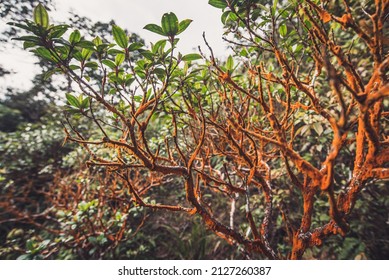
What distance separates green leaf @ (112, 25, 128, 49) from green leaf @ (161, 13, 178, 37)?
6.7 inches

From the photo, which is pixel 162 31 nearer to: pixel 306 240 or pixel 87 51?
pixel 87 51

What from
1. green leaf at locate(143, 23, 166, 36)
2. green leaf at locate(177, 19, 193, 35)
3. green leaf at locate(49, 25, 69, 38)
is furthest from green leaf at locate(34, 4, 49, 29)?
green leaf at locate(177, 19, 193, 35)

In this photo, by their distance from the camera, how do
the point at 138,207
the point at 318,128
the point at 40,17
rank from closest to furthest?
the point at 40,17, the point at 318,128, the point at 138,207

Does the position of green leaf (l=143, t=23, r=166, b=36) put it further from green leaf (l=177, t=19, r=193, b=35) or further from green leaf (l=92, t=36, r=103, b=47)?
green leaf (l=92, t=36, r=103, b=47)

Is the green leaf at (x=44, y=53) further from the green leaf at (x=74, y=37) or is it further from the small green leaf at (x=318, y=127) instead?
the small green leaf at (x=318, y=127)

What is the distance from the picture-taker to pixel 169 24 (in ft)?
2.72

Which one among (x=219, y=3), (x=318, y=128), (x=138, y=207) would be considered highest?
(x=219, y=3)

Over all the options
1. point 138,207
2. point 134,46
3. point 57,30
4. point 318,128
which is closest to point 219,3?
point 134,46

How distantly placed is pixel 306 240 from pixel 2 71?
5131mm

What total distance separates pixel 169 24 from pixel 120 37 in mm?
209

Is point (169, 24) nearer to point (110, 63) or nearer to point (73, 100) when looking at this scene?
point (110, 63)

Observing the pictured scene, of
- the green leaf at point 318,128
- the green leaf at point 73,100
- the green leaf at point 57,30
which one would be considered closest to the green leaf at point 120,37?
the green leaf at point 57,30
